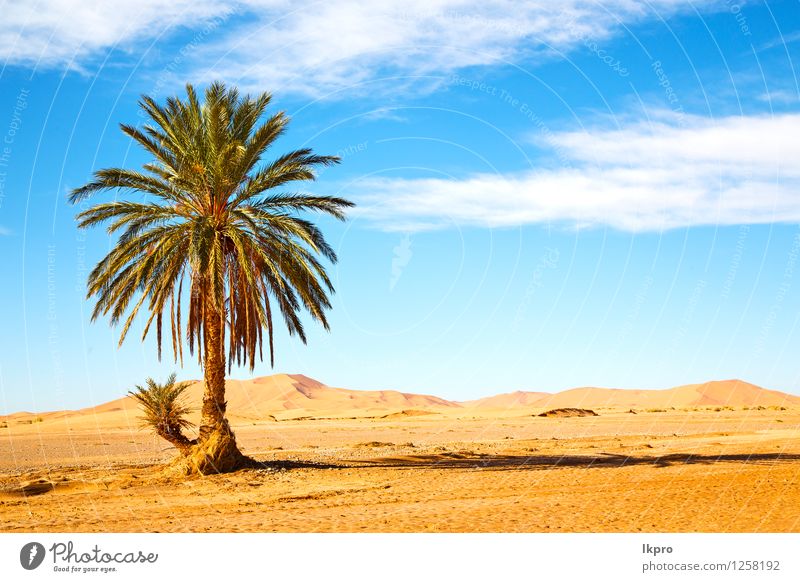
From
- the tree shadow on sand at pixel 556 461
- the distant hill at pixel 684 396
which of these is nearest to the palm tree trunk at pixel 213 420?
the tree shadow on sand at pixel 556 461

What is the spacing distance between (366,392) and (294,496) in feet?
476

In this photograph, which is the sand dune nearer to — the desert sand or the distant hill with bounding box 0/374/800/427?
the distant hill with bounding box 0/374/800/427

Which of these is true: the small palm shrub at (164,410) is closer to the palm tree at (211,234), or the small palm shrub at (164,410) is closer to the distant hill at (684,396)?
the palm tree at (211,234)

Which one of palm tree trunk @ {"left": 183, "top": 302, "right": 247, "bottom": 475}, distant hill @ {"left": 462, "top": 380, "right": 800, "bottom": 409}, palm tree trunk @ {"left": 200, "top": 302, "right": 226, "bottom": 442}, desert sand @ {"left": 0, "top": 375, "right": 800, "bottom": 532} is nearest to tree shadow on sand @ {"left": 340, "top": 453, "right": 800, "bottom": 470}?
desert sand @ {"left": 0, "top": 375, "right": 800, "bottom": 532}

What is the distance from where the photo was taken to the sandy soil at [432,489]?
46.3 feet

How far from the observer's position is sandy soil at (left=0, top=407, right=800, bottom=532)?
14.1 m

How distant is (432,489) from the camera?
1869cm

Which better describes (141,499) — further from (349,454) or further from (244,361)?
(349,454)

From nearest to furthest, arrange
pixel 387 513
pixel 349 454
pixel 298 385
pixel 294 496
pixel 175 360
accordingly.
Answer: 1. pixel 387 513
2. pixel 294 496
3. pixel 175 360
4. pixel 349 454
5. pixel 298 385

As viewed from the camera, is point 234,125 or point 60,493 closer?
point 60,493

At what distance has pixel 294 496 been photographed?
17.8 m

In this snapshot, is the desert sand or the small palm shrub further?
the small palm shrub

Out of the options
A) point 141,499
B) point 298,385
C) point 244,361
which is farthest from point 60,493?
point 298,385

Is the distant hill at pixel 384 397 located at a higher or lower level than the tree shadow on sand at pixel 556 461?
lower
